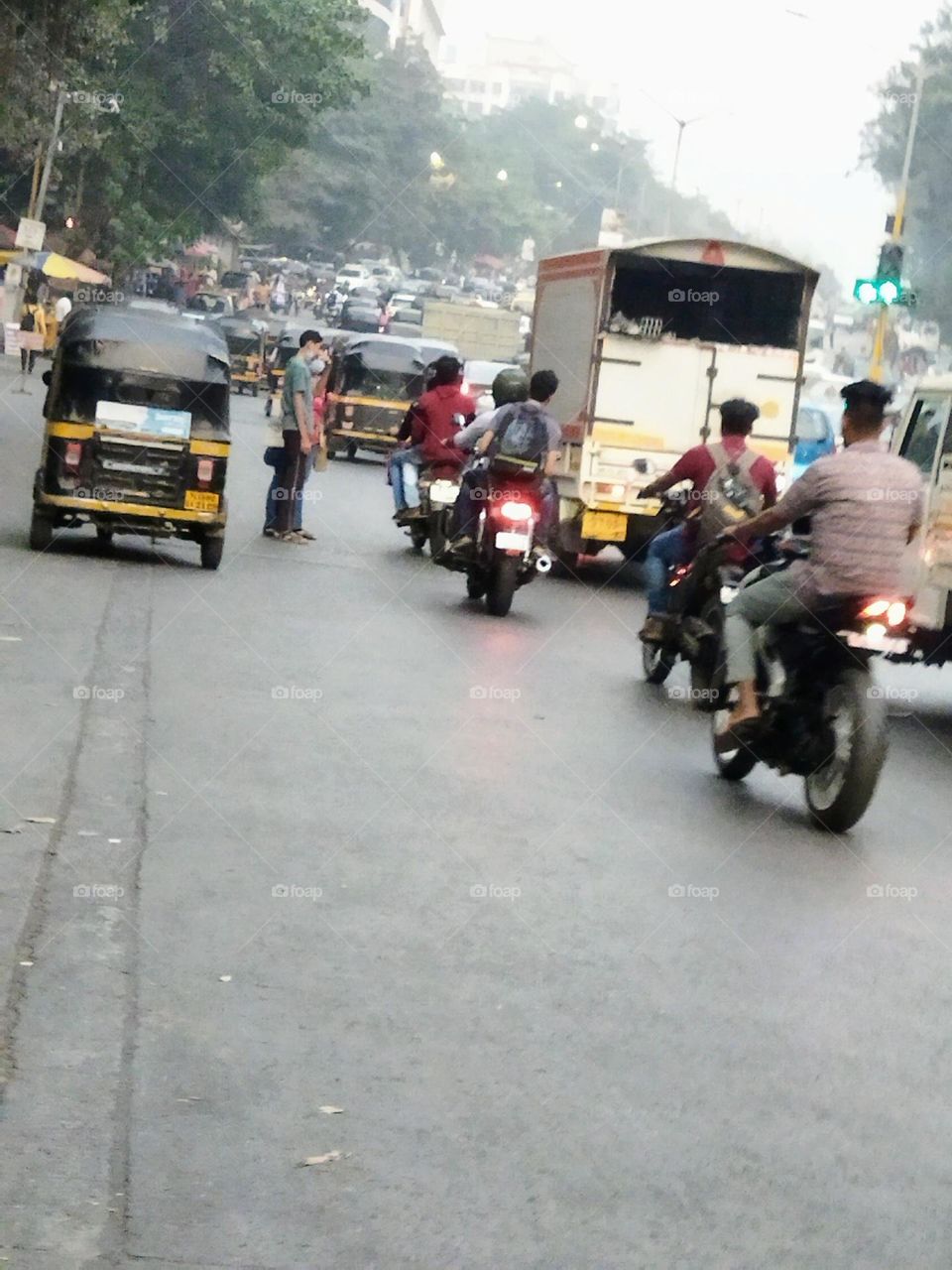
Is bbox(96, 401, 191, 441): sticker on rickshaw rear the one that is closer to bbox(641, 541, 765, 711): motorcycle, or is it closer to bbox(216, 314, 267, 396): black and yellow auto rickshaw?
bbox(641, 541, 765, 711): motorcycle

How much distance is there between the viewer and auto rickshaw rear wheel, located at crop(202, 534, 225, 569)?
1700cm

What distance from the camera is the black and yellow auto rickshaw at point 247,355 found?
52.1 m

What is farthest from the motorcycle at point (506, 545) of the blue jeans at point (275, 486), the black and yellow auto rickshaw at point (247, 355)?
the black and yellow auto rickshaw at point (247, 355)

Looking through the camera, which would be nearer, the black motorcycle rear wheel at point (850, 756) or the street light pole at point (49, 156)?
the black motorcycle rear wheel at point (850, 756)

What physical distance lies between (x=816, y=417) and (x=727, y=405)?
1940 cm

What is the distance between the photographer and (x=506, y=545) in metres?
16.1

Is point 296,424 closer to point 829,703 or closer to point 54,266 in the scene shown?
point 829,703

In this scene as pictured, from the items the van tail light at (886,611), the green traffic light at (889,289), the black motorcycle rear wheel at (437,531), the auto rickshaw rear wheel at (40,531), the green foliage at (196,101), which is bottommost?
the auto rickshaw rear wheel at (40,531)

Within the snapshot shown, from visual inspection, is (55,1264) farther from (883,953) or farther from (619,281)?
(619,281)

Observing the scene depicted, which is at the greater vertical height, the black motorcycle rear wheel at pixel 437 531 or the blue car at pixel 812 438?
the blue car at pixel 812 438

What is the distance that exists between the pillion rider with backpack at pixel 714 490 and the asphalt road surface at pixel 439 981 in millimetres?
958

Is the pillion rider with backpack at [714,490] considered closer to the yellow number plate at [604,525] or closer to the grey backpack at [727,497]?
the grey backpack at [727,497]

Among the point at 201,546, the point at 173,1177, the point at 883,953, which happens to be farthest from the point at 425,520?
the point at 173,1177

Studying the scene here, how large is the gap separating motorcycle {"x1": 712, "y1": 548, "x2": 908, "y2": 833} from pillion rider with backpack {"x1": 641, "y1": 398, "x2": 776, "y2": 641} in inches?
97.8
